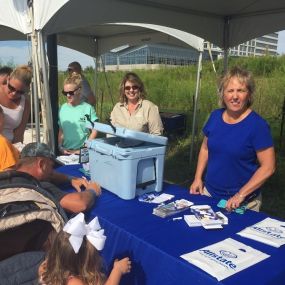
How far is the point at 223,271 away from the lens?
134cm

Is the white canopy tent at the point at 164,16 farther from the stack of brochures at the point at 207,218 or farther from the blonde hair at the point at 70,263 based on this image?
the blonde hair at the point at 70,263

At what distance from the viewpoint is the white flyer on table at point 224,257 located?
1.35m

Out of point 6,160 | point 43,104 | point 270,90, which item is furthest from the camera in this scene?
point 270,90

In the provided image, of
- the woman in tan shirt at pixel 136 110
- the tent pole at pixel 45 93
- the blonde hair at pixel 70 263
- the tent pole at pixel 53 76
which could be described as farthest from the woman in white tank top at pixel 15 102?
the tent pole at pixel 53 76

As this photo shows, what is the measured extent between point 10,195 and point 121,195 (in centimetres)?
73

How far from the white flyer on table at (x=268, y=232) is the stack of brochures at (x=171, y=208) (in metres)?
0.37

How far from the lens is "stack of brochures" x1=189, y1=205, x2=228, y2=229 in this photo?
1728mm

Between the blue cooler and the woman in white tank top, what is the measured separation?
1.17 meters

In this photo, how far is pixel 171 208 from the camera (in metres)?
1.93

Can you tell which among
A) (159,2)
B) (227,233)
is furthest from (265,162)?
(159,2)

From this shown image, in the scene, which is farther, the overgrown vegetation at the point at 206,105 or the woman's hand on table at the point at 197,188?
the overgrown vegetation at the point at 206,105

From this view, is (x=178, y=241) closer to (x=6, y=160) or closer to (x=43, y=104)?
(x=6, y=160)

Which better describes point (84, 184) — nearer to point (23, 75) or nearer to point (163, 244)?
point (163, 244)

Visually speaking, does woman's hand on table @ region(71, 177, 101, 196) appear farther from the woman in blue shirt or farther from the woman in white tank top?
the woman in white tank top
